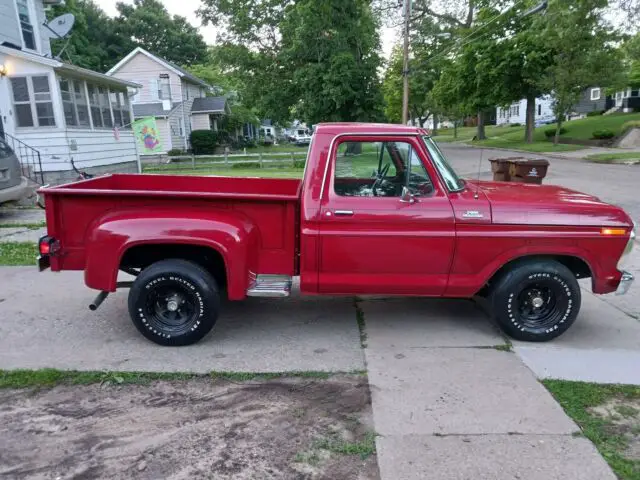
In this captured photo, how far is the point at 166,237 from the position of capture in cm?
414

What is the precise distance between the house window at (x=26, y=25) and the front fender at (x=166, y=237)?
1642 cm

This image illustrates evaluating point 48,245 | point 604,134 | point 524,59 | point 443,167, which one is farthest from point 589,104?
point 48,245

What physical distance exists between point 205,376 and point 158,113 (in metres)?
31.9

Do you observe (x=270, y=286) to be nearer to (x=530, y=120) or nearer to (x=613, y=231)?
(x=613, y=231)

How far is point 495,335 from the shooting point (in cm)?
467

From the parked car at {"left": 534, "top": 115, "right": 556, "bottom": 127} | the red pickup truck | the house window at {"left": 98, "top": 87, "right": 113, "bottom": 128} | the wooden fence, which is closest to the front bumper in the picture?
the red pickup truck


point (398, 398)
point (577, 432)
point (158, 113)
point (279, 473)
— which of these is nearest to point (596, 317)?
point (577, 432)

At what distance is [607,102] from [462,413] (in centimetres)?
5574

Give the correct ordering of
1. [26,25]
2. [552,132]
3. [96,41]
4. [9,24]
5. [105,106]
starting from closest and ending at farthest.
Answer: [9,24] → [26,25] → [105,106] → [552,132] → [96,41]

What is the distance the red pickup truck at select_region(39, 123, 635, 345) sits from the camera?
421cm

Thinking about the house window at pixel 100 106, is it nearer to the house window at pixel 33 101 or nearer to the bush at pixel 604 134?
the house window at pixel 33 101

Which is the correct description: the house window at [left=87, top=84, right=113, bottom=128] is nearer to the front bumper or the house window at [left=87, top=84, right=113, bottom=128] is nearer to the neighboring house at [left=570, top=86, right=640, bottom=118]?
the front bumper

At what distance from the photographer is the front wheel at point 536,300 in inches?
171

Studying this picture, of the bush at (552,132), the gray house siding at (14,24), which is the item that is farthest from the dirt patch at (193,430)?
the bush at (552,132)
